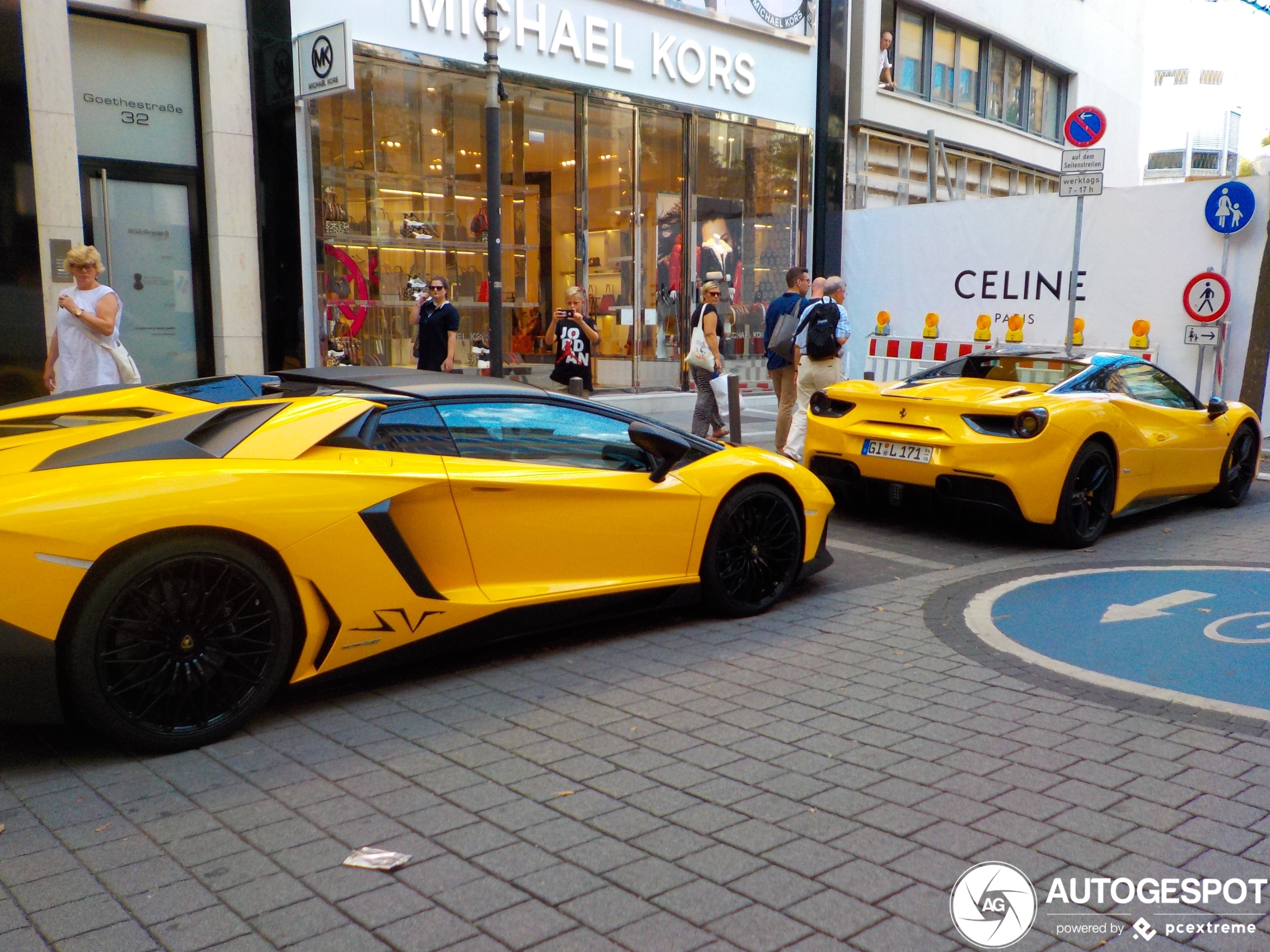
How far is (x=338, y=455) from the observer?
4.23 meters

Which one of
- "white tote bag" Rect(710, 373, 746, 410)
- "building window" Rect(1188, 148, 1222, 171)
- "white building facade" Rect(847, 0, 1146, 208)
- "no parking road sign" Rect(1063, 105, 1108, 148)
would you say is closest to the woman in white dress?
"white tote bag" Rect(710, 373, 746, 410)

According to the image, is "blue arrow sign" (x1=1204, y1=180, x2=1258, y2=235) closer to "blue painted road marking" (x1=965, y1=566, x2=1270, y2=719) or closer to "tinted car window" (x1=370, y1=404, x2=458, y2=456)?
"blue painted road marking" (x1=965, y1=566, x2=1270, y2=719)

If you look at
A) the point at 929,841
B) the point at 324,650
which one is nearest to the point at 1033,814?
the point at 929,841

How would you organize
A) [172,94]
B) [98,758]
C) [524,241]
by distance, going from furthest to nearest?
1. [524,241]
2. [172,94]
3. [98,758]

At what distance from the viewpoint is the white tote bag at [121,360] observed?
7.29 meters

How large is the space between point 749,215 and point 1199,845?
611 inches

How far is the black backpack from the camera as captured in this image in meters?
10.2

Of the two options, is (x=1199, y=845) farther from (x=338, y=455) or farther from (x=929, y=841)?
(x=338, y=455)

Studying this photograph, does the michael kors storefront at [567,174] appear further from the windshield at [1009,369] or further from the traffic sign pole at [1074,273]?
the windshield at [1009,369]

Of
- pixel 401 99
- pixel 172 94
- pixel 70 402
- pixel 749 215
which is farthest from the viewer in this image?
pixel 749 215

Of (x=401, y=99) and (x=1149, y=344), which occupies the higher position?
(x=401, y=99)

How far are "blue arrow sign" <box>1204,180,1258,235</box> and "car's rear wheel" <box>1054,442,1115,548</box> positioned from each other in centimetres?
655

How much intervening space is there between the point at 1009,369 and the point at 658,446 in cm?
398

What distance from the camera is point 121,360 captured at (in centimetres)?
744
